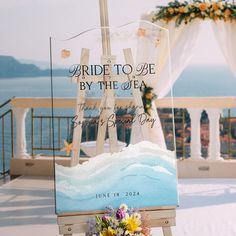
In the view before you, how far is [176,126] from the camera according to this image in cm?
560

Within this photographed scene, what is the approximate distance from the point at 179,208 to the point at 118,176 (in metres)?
1.59

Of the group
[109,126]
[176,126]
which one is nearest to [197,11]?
[176,126]

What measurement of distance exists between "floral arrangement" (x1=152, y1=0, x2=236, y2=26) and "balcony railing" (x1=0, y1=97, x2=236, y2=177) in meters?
0.92

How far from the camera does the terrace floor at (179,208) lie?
3512 millimetres

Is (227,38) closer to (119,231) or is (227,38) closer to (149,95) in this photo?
(149,95)

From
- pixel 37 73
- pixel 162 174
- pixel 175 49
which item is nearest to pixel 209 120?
pixel 175 49

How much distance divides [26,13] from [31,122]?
5672 millimetres

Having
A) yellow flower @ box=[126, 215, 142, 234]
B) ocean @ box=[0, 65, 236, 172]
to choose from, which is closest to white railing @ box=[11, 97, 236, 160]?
yellow flower @ box=[126, 215, 142, 234]

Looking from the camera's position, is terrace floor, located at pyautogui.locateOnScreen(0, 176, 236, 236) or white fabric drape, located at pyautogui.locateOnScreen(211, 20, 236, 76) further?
white fabric drape, located at pyautogui.locateOnScreen(211, 20, 236, 76)

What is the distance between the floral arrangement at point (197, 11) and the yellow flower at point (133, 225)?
9.12ft

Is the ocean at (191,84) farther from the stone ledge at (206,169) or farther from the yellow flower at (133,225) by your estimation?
the yellow flower at (133,225)

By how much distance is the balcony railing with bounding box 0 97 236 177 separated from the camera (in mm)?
5316

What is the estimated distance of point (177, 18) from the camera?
4797 millimetres

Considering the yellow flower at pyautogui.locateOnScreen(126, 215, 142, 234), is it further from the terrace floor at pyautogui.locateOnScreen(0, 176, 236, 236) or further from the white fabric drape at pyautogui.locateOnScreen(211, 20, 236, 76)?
the white fabric drape at pyautogui.locateOnScreen(211, 20, 236, 76)
